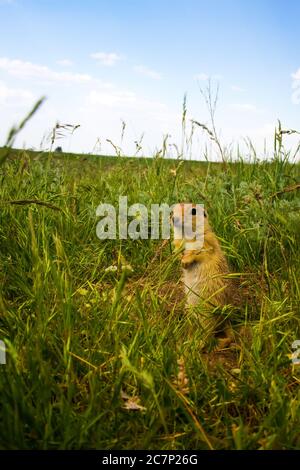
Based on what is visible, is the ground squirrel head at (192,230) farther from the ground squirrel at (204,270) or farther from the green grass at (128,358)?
the green grass at (128,358)

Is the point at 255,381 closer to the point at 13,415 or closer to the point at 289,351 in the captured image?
the point at 289,351

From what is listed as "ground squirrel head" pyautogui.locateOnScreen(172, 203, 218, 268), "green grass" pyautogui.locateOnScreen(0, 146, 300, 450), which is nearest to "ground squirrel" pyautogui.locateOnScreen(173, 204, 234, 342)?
"ground squirrel head" pyautogui.locateOnScreen(172, 203, 218, 268)

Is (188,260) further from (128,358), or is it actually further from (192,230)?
(128,358)

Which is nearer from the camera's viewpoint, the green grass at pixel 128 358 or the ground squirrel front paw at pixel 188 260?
the green grass at pixel 128 358

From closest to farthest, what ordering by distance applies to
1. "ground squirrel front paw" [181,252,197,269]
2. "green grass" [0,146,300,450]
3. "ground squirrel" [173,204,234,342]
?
"green grass" [0,146,300,450] → "ground squirrel" [173,204,234,342] → "ground squirrel front paw" [181,252,197,269]

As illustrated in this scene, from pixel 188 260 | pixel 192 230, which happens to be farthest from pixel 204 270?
pixel 192 230

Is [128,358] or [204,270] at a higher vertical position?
[204,270]

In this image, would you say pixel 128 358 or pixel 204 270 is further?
pixel 204 270

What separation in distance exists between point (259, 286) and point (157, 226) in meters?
0.92

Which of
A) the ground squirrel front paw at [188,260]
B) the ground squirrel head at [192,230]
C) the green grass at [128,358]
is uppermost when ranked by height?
the ground squirrel head at [192,230]

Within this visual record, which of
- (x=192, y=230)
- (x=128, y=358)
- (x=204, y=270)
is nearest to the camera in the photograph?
(x=128, y=358)

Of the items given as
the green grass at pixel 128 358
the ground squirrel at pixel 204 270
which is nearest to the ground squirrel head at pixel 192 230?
the ground squirrel at pixel 204 270

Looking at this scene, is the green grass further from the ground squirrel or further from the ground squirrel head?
the ground squirrel head
